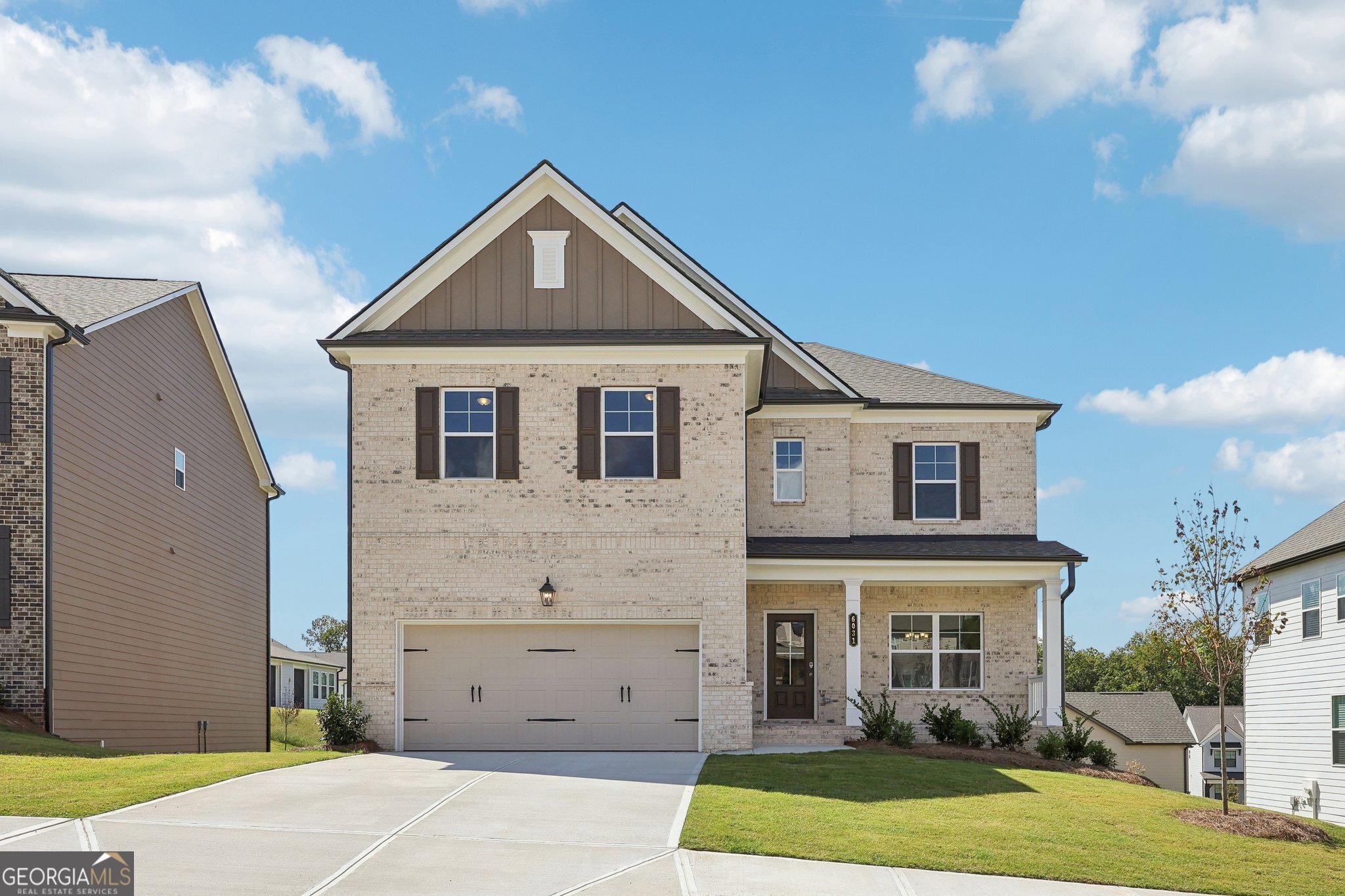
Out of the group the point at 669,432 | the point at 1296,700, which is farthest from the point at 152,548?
the point at 1296,700

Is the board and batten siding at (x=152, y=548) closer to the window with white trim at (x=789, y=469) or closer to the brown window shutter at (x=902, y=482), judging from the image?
the window with white trim at (x=789, y=469)

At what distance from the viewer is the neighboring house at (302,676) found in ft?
164

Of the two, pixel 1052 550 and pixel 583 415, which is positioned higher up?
pixel 583 415

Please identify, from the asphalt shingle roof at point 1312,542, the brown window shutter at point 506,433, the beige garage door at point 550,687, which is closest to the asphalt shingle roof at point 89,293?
the brown window shutter at point 506,433

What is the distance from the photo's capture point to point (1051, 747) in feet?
69.5

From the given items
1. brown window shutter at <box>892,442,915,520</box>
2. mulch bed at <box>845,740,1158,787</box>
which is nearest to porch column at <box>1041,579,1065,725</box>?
mulch bed at <box>845,740,1158,787</box>

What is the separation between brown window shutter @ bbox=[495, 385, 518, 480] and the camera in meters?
20.2

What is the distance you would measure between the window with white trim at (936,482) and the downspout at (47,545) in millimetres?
14950

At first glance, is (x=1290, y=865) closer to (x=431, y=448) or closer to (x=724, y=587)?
(x=724, y=587)

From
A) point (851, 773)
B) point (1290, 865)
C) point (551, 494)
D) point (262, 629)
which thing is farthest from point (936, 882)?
point (262, 629)

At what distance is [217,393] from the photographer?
1134 inches

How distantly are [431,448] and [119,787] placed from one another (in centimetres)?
780

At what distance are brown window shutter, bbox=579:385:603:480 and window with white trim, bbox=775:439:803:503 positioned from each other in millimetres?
5020

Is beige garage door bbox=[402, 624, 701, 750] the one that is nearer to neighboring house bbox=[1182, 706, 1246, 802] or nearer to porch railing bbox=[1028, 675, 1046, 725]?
porch railing bbox=[1028, 675, 1046, 725]
